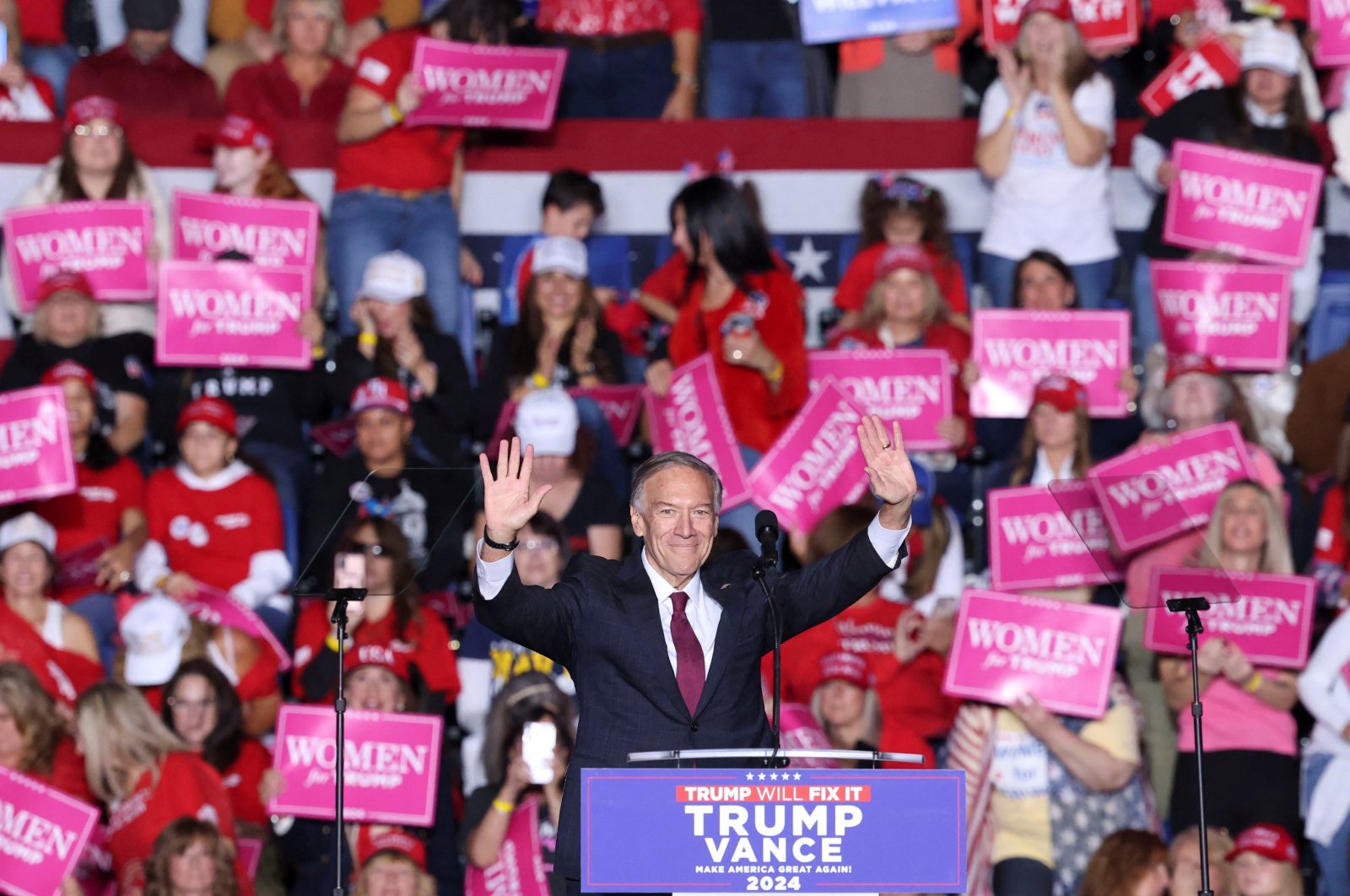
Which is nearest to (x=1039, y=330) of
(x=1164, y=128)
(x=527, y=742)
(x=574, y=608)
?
(x=1164, y=128)

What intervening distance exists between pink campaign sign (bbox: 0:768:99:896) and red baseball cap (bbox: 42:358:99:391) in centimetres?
177

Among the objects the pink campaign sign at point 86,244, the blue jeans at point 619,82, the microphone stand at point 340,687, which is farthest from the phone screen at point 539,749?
the blue jeans at point 619,82

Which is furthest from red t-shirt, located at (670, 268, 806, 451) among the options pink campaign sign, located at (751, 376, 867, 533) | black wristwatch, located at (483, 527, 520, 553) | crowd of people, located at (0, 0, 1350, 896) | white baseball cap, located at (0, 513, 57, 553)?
black wristwatch, located at (483, 527, 520, 553)

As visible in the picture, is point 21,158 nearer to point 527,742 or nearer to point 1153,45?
point 527,742

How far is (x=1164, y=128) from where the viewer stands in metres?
8.30

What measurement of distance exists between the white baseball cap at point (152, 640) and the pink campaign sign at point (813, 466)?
6.25ft

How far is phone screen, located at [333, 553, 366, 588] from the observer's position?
183 inches

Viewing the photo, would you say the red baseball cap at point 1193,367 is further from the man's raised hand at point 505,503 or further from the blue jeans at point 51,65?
the blue jeans at point 51,65

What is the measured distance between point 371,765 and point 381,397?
1.39 m

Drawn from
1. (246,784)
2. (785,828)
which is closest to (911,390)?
(246,784)

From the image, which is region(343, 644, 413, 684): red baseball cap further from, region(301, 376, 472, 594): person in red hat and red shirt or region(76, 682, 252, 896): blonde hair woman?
region(76, 682, 252, 896): blonde hair woman

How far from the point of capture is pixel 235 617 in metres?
7.02

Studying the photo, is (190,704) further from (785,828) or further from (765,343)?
(785,828)

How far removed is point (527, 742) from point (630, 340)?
2163mm
